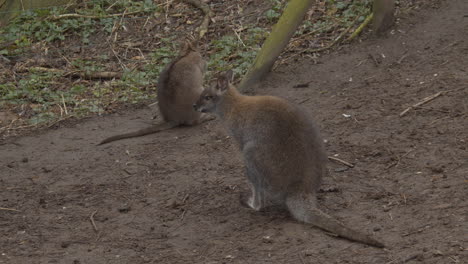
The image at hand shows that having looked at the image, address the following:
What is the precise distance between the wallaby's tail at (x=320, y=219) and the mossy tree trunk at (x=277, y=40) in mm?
3047

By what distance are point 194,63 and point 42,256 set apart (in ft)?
11.4

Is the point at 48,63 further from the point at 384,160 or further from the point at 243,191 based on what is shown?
the point at 384,160

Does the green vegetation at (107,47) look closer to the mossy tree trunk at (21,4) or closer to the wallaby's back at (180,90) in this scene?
the mossy tree trunk at (21,4)

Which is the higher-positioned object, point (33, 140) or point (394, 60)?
point (394, 60)

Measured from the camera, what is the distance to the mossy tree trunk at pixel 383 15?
28.4 ft

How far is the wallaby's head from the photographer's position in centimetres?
653

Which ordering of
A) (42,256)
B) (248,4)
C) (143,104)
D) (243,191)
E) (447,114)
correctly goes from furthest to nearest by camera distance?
1. (248,4)
2. (143,104)
3. (447,114)
4. (243,191)
5. (42,256)

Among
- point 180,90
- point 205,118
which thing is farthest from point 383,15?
point 180,90

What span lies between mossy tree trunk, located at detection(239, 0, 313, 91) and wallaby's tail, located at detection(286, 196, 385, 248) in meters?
3.05

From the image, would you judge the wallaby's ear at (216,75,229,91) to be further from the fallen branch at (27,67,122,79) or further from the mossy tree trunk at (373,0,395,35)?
the fallen branch at (27,67,122,79)

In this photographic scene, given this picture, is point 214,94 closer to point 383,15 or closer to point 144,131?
point 144,131

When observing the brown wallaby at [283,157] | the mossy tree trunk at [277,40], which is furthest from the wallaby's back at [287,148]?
the mossy tree trunk at [277,40]

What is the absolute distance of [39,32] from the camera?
1083 centimetres

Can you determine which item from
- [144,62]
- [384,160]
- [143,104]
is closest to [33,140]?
[143,104]
